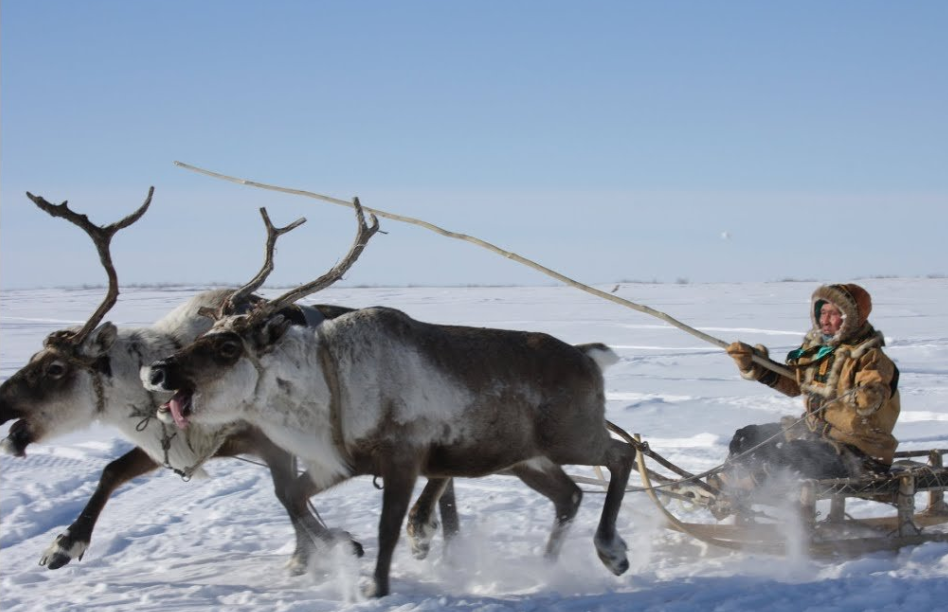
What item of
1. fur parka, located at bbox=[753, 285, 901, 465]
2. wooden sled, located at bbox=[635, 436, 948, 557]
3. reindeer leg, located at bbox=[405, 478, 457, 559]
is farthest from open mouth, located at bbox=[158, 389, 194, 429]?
fur parka, located at bbox=[753, 285, 901, 465]

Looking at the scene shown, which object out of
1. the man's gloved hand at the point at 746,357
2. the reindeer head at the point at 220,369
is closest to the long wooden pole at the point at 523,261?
the man's gloved hand at the point at 746,357

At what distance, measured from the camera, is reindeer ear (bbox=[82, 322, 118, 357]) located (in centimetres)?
520

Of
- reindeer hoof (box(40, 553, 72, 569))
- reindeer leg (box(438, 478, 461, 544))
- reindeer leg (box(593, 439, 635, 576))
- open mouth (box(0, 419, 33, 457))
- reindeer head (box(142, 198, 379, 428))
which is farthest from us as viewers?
reindeer leg (box(438, 478, 461, 544))

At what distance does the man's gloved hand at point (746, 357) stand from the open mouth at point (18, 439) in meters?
3.88

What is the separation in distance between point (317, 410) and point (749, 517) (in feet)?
8.26

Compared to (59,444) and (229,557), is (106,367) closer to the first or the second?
(229,557)

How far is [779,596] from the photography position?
4434 mm

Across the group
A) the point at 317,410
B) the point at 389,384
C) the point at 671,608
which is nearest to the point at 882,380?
the point at 671,608

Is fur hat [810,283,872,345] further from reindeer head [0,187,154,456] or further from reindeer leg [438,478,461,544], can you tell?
reindeer head [0,187,154,456]

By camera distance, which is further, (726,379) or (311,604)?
(726,379)

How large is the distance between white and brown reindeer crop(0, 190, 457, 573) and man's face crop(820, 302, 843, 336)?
99.4 inches

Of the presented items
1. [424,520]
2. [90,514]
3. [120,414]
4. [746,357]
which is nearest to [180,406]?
[120,414]

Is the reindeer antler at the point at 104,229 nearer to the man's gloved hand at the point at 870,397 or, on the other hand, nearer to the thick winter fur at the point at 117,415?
the thick winter fur at the point at 117,415

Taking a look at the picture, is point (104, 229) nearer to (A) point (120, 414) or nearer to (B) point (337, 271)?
(A) point (120, 414)
